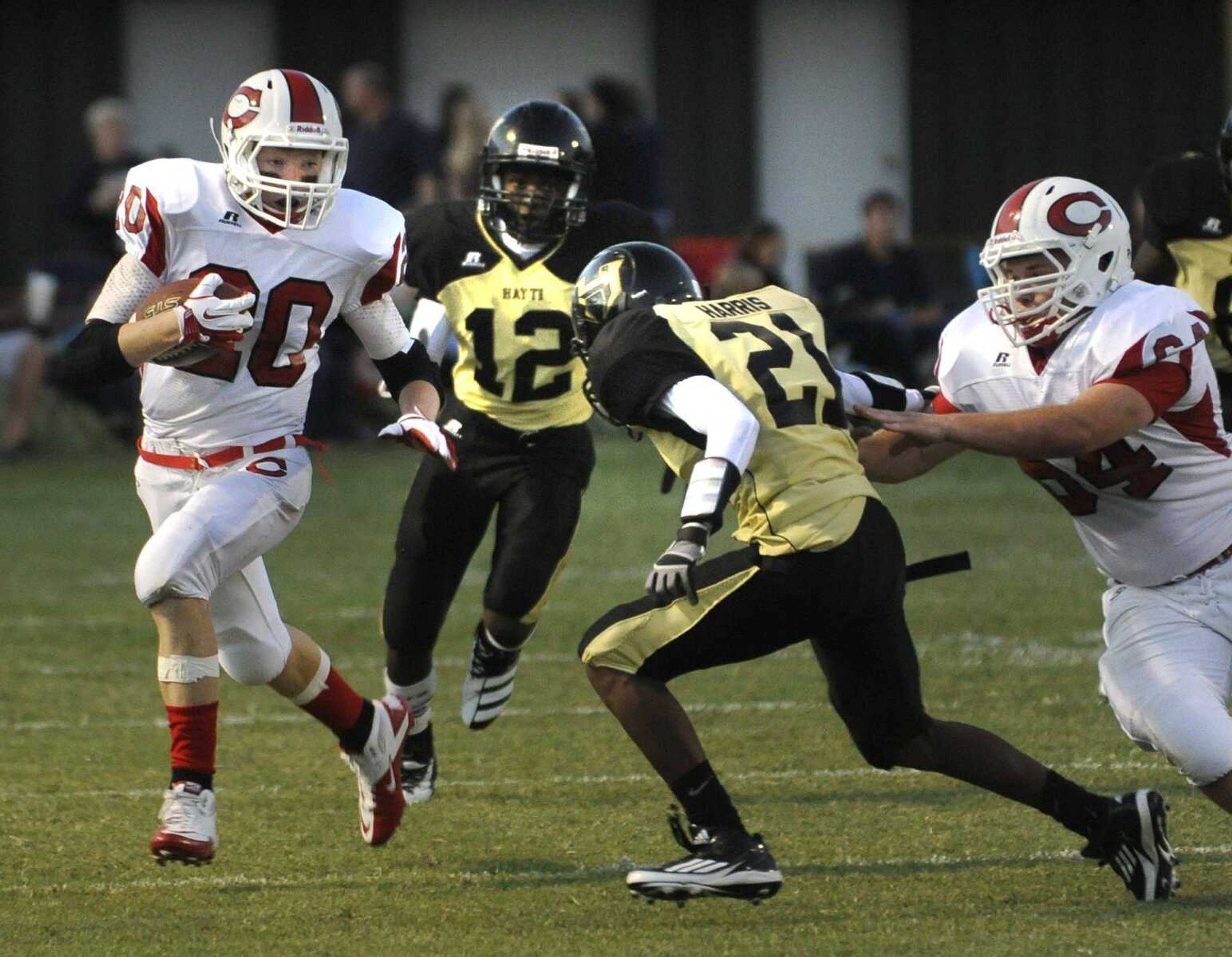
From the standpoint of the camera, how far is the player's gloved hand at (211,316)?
4.06 metres

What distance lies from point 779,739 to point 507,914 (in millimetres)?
1616

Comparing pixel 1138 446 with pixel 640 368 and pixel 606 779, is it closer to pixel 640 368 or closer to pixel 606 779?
pixel 640 368

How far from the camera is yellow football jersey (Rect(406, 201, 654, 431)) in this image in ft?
17.3

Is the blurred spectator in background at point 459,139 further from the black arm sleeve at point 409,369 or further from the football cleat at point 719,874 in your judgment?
the football cleat at point 719,874

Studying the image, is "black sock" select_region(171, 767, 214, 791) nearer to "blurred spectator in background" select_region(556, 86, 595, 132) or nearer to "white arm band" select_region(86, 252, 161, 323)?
"white arm band" select_region(86, 252, 161, 323)

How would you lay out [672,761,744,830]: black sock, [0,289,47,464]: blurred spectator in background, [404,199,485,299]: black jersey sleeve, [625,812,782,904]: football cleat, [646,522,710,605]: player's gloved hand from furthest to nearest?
[0,289,47,464]: blurred spectator in background < [404,199,485,299]: black jersey sleeve < [672,761,744,830]: black sock < [625,812,782,904]: football cleat < [646,522,710,605]: player's gloved hand

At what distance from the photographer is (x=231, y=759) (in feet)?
17.3

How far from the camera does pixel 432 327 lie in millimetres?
5254

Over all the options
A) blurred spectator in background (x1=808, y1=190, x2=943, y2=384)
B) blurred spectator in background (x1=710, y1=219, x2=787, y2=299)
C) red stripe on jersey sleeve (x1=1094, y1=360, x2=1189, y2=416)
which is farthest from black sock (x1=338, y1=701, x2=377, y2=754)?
blurred spectator in background (x1=808, y1=190, x2=943, y2=384)

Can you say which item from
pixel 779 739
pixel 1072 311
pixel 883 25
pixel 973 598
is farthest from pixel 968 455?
pixel 1072 311

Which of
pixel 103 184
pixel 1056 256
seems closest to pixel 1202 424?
pixel 1056 256

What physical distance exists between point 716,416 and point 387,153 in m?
7.98

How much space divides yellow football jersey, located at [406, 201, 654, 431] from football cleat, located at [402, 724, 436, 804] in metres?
0.83

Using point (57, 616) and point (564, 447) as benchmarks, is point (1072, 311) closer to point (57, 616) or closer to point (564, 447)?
point (564, 447)
